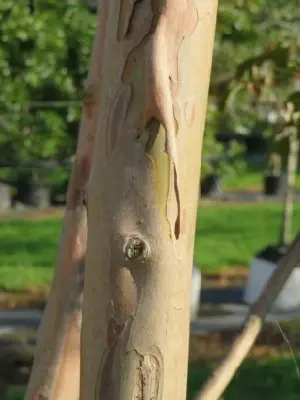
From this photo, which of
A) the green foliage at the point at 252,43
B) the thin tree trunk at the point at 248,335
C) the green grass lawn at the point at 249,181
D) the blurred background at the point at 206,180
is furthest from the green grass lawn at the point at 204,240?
the thin tree trunk at the point at 248,335

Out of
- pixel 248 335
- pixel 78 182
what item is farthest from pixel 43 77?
pixel 248 335

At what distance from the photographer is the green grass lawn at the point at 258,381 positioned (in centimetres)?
586

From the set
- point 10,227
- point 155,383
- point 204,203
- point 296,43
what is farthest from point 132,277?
point 204,203

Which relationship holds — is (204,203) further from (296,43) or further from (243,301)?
(296,43)

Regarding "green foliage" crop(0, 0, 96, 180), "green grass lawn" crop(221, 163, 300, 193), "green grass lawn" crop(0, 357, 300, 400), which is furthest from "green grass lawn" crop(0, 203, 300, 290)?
"green grass lawn" crop(0, 357, 300, 400)

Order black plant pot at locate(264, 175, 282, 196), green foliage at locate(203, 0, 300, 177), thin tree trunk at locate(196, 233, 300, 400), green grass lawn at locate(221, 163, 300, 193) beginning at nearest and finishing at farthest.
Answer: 1. thin tree trunk at locate(196, 233, 300, 400)
2. green foliage at locate(203, 0, 300, 177)
3. black plant pot at locate(264, 175, 282, 196)
4. green grass lawn at locate(221, 163, 300, 193)

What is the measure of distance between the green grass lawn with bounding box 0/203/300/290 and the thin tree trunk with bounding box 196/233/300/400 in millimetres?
7231

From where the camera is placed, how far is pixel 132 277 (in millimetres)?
1729

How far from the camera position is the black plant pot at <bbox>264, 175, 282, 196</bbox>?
56.3 feet

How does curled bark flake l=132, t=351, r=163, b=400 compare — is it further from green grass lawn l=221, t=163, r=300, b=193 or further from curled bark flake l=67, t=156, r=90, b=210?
green grass lawn l=221, t=163, r=300, b=193

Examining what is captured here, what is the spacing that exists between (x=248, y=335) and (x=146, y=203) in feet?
2.48

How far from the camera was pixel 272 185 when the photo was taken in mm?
17328

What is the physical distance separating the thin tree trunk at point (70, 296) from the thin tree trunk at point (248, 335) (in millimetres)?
364

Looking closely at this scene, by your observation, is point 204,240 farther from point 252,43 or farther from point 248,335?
point 248,335
